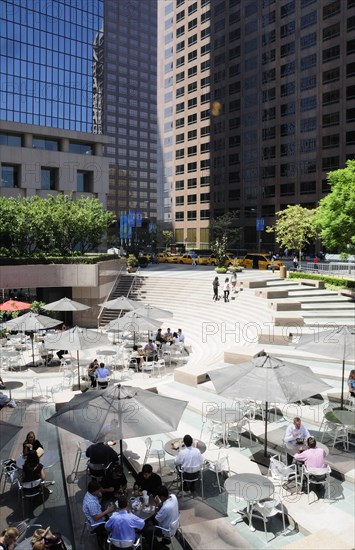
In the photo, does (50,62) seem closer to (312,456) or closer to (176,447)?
(176,447)

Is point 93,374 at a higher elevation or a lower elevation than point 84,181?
lower

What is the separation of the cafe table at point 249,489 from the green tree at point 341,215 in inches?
916

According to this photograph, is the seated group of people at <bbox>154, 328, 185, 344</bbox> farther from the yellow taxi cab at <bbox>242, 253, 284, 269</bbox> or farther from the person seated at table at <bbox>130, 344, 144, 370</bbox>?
the yellow taxi cab at <bbox>242, 253, 284, 269</bbox>

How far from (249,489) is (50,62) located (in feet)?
243

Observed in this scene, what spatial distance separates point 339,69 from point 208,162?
111 ft

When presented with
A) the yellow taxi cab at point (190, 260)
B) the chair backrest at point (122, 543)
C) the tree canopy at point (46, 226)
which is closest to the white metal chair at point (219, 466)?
the chair backrest at point (122, 543)

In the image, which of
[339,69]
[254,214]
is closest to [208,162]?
[254,214]

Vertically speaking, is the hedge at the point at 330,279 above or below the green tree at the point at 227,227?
below

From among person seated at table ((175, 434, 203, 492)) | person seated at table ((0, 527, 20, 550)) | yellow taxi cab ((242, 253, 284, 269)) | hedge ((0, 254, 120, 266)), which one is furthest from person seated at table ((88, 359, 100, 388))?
yellow taxi cab ((242, 253, 284, 269))

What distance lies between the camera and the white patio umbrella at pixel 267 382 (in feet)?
32.6

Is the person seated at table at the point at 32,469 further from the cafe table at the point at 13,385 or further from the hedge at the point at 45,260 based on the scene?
the hedge at the point at 45,260

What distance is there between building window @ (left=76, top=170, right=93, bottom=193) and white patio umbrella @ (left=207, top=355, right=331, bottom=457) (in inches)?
2219

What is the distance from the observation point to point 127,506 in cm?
824

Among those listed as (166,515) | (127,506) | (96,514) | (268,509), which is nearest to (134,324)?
(127,506)
